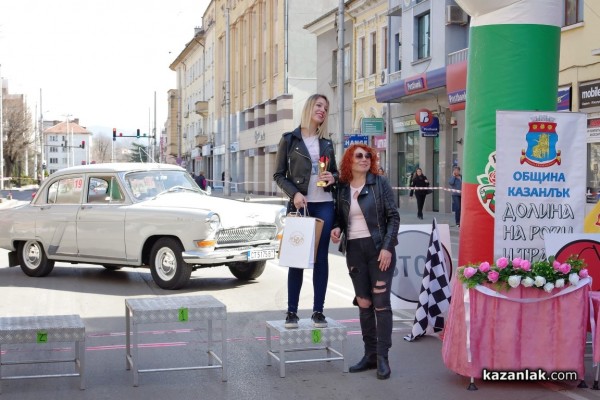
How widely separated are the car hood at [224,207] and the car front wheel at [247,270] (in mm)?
850

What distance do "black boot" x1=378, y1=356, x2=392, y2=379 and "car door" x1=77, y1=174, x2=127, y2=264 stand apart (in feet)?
21.0

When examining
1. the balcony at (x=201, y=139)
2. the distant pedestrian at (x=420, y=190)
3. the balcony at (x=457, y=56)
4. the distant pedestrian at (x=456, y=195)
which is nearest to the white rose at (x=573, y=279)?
the distant pedestrian at (x=456, y=195)

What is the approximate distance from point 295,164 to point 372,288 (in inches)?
48.4

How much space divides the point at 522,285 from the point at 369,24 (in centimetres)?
3213

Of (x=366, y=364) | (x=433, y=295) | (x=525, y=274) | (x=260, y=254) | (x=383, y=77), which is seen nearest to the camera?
(x=525, y=274)

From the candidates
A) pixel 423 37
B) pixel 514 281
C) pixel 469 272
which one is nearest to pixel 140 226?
pixel 469 272

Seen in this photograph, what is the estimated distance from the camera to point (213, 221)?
1173 centimetres

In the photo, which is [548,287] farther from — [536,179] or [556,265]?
[536,179]

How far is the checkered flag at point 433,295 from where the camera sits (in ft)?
27.3

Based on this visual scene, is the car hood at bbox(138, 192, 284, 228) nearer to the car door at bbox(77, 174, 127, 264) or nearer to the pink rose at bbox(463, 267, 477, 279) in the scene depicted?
the car door at bbox(77, 174, 127, 264)

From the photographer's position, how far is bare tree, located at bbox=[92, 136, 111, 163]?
185500 mm

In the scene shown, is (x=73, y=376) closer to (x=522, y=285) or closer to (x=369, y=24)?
(x=522, y=285)

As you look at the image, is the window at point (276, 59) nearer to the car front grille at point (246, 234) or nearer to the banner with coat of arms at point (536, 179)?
the car front grille at point (246, 234)

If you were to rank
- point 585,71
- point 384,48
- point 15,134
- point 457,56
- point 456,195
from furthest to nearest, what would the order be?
point 15,134 → point 384,48 → point 457,56 → point 456,195 → point 585,71
